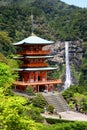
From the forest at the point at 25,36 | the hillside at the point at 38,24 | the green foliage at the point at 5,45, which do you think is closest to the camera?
the forest at the point at 25,36

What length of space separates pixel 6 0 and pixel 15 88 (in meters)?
102

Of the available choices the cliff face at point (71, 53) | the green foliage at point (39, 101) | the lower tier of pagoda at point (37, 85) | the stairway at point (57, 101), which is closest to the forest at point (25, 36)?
the green foliage at point (39, 101)

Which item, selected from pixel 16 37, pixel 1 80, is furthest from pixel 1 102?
pixel 16 37

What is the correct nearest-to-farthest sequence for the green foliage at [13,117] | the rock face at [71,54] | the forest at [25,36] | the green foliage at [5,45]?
the green foliage at [13,117]
the forest at [25,36]
the green foliage at [5,45]
the rock face at [71,54]

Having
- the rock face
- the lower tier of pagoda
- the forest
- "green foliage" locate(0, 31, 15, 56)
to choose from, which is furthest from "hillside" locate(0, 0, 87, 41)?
the lower tier of pagoda

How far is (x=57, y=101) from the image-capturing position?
41.9 meters

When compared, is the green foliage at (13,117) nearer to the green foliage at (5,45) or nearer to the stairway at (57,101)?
the stairway at (57,101)

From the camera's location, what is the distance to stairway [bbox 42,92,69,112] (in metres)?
41.0

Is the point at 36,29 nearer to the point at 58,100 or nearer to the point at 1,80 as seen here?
the point at 58,100

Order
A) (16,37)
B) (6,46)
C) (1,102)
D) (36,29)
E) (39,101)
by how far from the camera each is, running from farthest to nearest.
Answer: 1. (36,29)
2. (16,37)
3. (6,46)
4. (39,101)
5. (1,102)

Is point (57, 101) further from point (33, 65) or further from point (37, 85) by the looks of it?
point (33, 65)

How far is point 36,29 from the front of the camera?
8856 cm

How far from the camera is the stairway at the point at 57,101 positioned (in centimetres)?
4103

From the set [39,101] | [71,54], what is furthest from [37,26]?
[39,101]
